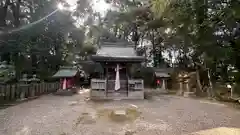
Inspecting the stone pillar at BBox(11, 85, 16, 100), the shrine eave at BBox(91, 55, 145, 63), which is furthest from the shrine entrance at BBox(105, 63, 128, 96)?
the stone pillar at BBox(11, 85, 16, 100)

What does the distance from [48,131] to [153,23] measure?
18.4 metres

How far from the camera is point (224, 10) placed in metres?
8.09

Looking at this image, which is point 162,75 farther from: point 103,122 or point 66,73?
point 103,122

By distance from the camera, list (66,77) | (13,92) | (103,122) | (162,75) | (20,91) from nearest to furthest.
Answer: (103,122) < (13,92) < (20,91) < (66,77) < (162,75)

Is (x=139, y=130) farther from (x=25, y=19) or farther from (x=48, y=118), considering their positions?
(x=25, y=19)

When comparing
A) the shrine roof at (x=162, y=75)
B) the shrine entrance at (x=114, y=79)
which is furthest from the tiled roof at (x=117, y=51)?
the shrine roof at (x=162, y=75)

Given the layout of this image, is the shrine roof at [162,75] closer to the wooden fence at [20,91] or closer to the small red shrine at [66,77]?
the small red shrine at [66,77]

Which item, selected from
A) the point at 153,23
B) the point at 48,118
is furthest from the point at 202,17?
the point at 153,23

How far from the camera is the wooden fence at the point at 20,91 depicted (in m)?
11.5

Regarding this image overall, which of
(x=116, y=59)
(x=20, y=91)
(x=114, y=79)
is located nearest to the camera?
(x=20, y=91)

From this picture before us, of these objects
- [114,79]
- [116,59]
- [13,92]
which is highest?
[116,59]

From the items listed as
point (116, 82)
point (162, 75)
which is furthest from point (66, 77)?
point (162, 75)

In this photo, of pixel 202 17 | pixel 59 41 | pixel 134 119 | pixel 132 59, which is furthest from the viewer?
pixel 59 41

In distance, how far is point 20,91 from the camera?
13.2m
